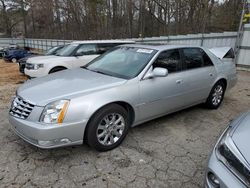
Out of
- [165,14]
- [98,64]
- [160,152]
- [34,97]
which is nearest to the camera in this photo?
[34,97]

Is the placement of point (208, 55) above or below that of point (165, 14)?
below

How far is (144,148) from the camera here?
303 cm

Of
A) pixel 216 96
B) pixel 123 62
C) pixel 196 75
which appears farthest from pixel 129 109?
pixel 216 96

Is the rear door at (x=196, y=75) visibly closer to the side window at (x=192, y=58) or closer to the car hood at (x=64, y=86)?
the side window at (x=192, y=58)

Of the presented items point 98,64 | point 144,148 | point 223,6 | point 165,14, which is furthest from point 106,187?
point 165,14

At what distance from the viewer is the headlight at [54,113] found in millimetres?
2443

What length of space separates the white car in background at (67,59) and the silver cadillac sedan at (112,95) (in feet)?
11.2

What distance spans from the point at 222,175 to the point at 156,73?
1833 mm

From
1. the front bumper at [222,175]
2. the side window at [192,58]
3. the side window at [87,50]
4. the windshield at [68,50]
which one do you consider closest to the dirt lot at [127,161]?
the front bumper at [222,175]

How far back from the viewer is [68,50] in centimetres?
759

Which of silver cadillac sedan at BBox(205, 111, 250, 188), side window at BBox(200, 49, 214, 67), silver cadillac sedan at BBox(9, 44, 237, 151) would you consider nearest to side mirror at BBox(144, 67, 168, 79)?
silver cadillac sedan at BBox(9, 44, 237, 151)

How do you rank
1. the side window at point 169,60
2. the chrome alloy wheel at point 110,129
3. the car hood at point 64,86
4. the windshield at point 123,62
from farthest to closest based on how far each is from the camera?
the side window at point 169,60
the windshield at point 123,62
the chrome alloy wheel at point 110,129
the car hood at point 64,86

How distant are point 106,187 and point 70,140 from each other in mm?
712

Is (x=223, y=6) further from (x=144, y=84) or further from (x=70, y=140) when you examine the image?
(x=70, y=140)
